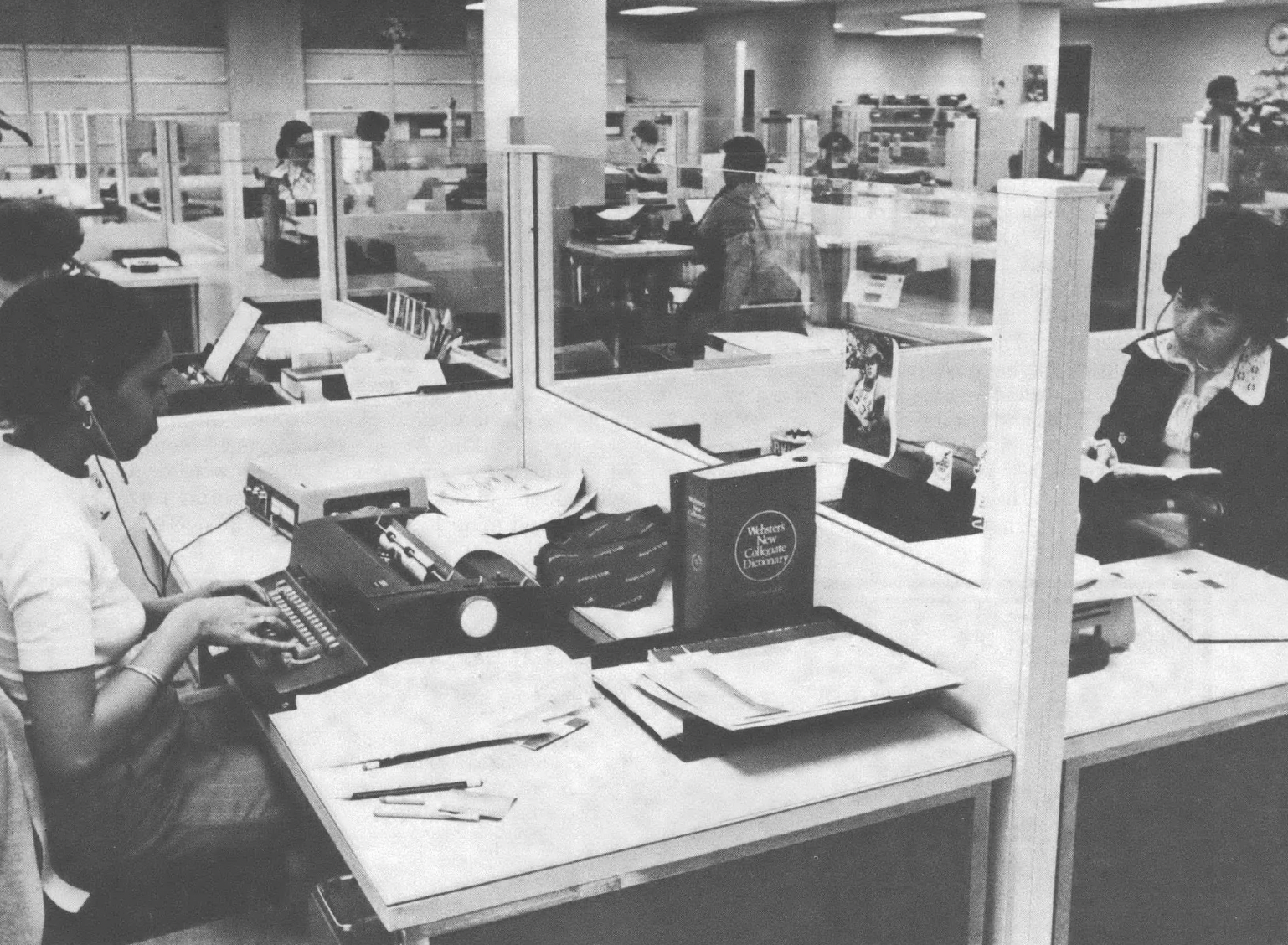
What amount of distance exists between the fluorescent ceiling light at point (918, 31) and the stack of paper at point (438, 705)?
1789 centimetres

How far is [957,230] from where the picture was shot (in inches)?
218

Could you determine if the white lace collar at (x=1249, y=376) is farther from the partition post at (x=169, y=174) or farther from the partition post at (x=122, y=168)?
the partition post at (x=122, y=168)

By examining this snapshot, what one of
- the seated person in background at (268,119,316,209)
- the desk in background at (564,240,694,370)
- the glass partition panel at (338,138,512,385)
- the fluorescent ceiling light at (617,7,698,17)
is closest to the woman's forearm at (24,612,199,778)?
the glass partition panel at (338,138,512,385)

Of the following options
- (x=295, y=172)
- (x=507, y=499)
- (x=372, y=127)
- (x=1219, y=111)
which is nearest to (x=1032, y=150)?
(x=1219, y=111)

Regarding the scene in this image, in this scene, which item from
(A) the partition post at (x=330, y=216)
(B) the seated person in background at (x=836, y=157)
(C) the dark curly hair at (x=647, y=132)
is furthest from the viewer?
(B) the seated person in background at (x=836, y=157)

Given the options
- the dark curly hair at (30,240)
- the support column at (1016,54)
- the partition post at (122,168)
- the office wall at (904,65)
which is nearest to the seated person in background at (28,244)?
the dark curly hair at (30,240)

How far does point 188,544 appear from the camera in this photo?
2.37 metres

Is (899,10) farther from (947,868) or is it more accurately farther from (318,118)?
(947,868)

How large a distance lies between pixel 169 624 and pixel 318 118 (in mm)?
13651

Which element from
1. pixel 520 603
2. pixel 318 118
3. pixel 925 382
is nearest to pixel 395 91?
pixel 318 118

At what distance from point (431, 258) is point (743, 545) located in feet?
12.7

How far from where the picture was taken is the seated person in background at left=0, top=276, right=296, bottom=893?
1.48 meters

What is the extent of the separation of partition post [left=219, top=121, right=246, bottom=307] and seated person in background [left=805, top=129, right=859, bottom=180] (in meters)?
6.67

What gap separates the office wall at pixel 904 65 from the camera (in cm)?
1972
